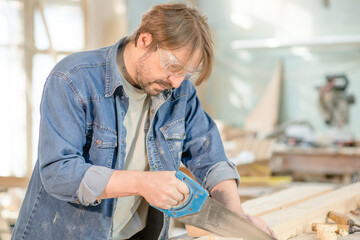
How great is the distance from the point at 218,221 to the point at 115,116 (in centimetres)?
61

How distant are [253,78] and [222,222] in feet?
36.2

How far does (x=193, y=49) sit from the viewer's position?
1.97 m

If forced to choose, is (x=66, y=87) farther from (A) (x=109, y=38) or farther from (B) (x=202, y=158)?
(A) (x=109, y=38)

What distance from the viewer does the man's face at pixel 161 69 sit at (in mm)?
1969

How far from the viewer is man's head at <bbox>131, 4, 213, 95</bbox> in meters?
1.94

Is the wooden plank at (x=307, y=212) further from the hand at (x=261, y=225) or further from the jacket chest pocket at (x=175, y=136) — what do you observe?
the jacket chest pocket at (x=175, y=136)

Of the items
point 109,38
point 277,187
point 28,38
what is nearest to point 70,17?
point 28,38

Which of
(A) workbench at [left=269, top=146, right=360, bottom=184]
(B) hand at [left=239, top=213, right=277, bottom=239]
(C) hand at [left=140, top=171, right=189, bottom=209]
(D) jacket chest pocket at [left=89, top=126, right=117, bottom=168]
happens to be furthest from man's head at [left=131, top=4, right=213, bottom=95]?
(A) workbench at [left=269, top=146, right=360, bottom=184]

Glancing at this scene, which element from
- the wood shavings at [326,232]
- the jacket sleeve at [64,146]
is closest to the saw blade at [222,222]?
the wood shavings at [326,232]

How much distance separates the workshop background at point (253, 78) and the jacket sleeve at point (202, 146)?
2173 mm

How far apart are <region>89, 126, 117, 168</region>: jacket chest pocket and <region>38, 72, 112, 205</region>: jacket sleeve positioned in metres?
0.08

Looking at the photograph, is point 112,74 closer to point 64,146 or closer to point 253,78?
point 64,146

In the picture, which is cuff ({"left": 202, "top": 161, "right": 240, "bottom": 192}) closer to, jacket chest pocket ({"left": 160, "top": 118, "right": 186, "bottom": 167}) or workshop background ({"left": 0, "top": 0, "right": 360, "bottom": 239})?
jacket chest pocket ({"left": 160, "top": 118, "right": 186, "bottom": 167})

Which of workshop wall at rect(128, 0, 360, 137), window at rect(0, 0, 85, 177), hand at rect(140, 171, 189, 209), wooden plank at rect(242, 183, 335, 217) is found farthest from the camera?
workshop wall at rect(128, 0, 360, 137)
